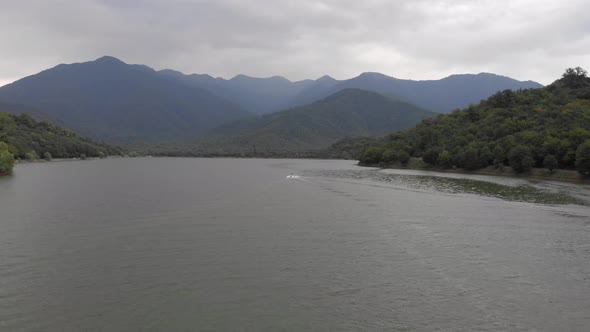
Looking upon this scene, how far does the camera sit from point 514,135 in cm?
12300

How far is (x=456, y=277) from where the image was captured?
23.7 meters

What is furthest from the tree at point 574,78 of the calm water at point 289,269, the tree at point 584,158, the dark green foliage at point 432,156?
the calm water at point 289,269

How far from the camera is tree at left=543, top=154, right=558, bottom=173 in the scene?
9812 centimetres

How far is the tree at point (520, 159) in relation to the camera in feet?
344

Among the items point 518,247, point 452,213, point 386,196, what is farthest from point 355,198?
point 518,247

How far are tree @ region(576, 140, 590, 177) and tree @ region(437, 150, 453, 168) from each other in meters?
44.3

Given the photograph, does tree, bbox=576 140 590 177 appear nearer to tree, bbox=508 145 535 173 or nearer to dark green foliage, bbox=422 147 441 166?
tree, bbox=508 145 535 173

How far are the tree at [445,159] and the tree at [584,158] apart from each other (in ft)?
145

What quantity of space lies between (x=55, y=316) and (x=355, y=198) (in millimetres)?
46213

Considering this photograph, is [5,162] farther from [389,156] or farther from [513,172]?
[513,172]

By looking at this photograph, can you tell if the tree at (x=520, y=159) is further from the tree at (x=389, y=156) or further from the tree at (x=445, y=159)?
the tree at (x=389, y=156)

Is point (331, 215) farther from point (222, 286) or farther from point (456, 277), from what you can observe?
point (222, 286)

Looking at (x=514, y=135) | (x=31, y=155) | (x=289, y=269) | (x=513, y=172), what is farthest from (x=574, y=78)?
(x=31, y=155)

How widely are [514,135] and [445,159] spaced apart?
2041 cm
